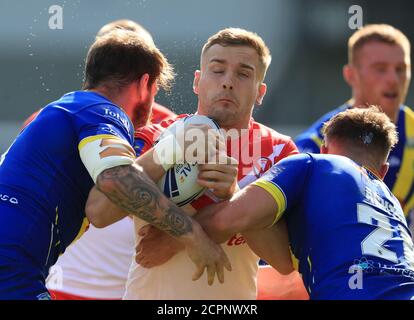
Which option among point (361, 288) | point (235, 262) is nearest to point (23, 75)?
point (235, 262)

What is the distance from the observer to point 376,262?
12.5 ft

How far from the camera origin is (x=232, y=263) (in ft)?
14.5

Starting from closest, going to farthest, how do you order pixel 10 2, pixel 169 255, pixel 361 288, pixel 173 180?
pixel 361 288, pixel 173 180, pixel 169 255, pixel 10 2

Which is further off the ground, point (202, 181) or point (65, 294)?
point (202, 181)

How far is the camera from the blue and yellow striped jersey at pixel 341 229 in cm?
378

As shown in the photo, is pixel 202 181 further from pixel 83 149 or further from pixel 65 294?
pixel 65 294

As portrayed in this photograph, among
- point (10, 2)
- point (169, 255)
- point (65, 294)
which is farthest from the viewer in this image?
point (10, 2)

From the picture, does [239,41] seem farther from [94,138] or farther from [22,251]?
[22,251]

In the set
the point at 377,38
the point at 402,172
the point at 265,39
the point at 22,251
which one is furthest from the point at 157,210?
the point at 265,39

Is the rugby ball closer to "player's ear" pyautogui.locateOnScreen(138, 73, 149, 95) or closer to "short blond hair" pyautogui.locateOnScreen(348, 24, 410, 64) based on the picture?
"player's ear" pyautogui.locateOnScreen(138, 73, 149, 95)

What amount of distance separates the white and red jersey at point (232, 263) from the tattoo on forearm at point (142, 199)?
374 millimetres

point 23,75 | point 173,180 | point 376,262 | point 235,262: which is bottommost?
point 23,75

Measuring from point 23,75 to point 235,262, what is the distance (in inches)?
381

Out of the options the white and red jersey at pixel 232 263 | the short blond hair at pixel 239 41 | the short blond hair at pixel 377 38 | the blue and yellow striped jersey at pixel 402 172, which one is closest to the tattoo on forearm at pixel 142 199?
the white and red jersey at pixel 232 263
